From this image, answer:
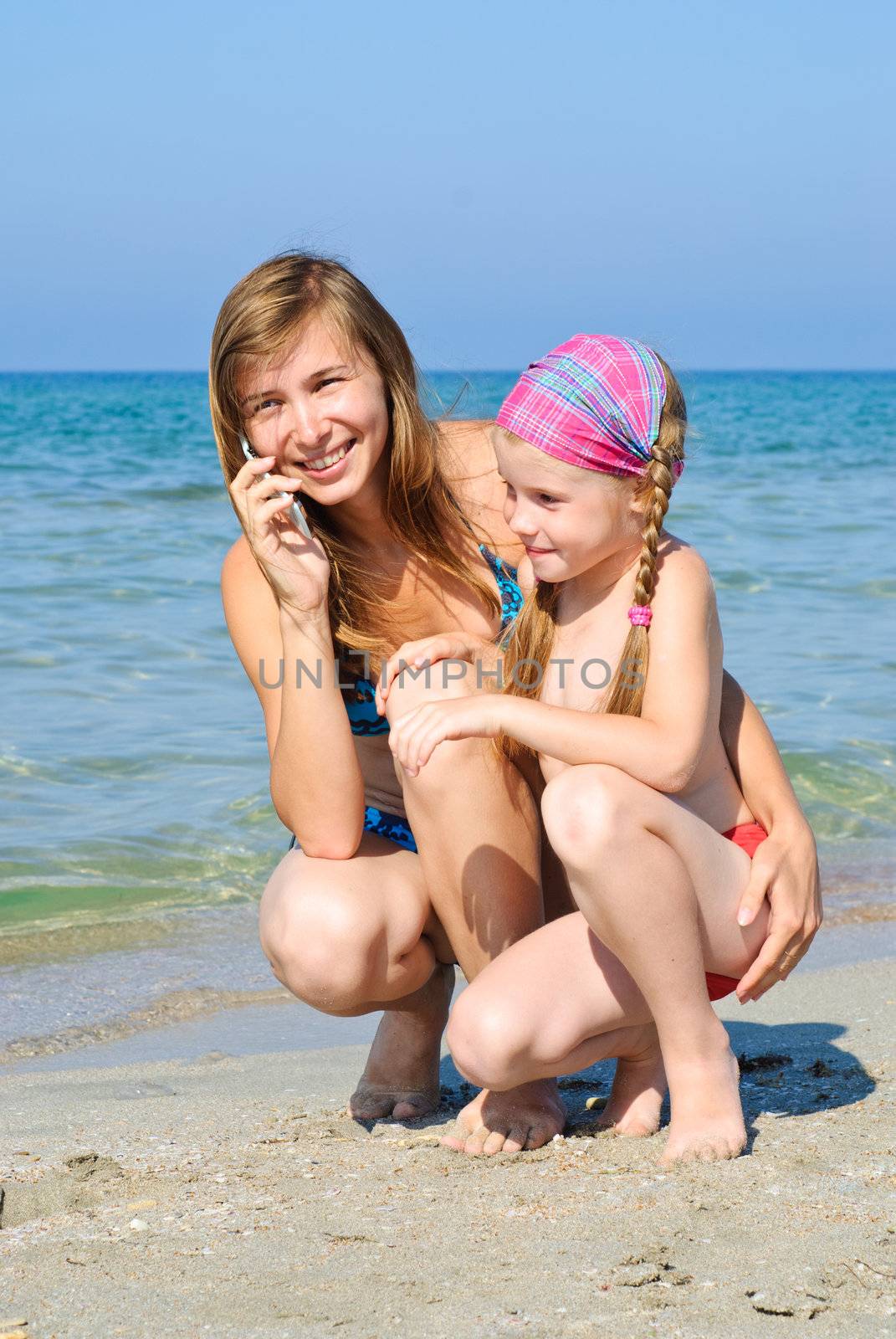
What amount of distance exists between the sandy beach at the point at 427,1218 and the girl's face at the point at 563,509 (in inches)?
37.2

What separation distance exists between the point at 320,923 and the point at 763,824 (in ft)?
2.49

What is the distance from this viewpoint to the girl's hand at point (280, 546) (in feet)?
8.21

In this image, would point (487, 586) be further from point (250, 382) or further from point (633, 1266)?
point (633, 1266)

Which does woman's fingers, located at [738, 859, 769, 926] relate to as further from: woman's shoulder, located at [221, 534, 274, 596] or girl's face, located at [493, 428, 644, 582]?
woman's shoulder, located at [221, 534, 274, 596]

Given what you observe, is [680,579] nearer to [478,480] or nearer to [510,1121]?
[478,480]

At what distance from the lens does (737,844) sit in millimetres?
2369

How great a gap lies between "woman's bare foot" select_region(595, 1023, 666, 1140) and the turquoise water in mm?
1009

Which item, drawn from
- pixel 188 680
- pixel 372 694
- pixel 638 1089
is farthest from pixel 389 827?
pixel 188 680

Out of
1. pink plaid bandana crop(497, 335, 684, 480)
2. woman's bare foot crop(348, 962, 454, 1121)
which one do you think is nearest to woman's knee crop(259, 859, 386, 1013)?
woman's bare foot crop(348, 962, 454, 1121)

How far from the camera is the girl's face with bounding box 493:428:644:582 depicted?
2.26 m

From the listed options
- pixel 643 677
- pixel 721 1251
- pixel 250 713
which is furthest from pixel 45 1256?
pixel 250 713

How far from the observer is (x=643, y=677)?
2213 mm

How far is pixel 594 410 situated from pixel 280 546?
63 centimetres

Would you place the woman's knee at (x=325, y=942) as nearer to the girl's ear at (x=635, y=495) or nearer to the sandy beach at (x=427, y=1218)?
the sandy beach at (x=427, y=1218)
